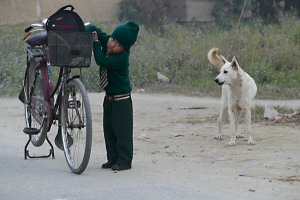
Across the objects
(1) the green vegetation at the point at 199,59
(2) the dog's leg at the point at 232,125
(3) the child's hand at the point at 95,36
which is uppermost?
(3) the child's hand at the point at 95,36

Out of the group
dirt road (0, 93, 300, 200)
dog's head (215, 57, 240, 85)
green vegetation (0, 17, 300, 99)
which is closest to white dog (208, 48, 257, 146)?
dog's head (215, 57, 240, 85)

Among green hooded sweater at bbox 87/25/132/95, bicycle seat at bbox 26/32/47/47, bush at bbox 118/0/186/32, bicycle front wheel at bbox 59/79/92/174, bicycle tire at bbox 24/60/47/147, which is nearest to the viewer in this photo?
bicycle front wheel at bbox 59/79/92/174

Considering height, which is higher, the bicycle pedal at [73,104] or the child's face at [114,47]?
the child's face at [114,47]

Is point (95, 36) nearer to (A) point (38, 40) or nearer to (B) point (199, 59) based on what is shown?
(A) point (38, 40)

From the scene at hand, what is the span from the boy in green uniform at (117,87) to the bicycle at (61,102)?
10.8 inches

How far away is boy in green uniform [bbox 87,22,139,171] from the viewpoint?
27.0 feet

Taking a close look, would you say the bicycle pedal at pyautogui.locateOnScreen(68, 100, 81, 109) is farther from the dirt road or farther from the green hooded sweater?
the dirt road

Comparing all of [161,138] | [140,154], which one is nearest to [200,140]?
[161,138]

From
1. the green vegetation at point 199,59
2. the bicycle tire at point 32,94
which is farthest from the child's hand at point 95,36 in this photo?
the green vegetation at point 199,59

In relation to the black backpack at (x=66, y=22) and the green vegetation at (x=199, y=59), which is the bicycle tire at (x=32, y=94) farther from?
the green vegetation at (x=199, y=59)

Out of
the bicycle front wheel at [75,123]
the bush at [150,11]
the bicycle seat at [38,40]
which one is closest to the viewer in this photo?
the bicycle front wheel at [75,123]

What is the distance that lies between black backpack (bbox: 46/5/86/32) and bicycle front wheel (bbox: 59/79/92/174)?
53 centimetres

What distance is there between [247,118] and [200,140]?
0.68 metres

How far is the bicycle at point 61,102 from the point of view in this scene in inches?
318
